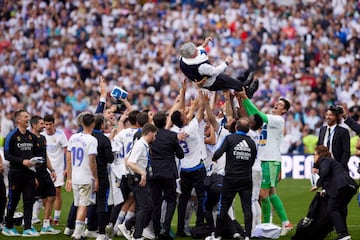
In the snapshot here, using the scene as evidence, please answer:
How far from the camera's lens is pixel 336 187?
1561 centimetres

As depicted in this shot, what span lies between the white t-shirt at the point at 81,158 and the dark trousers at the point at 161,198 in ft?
3.93

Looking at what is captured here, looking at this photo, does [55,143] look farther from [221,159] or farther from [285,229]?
[285,229]

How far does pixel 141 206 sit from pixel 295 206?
727 cm

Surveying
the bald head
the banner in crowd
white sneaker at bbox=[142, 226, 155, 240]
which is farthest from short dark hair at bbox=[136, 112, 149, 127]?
the banner in crowd

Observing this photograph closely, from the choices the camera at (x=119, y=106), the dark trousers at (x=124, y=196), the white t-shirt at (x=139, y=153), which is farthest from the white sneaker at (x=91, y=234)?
the camera at (x=119, y=106)

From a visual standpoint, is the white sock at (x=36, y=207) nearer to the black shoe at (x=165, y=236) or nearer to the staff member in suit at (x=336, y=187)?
the black shoe at (x=165, y=236)

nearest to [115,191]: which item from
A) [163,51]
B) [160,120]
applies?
[160,120]

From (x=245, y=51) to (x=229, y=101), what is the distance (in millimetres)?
16647

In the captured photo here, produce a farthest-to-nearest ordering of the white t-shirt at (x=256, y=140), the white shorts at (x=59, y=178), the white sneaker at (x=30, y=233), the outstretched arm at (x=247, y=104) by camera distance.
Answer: the white shorts at (x=59, y=178) → the white sneaker at (x=30, y=233) → the white t-shirt at (x=256, y=140) → the outstretched arm at (x=247, y=104)

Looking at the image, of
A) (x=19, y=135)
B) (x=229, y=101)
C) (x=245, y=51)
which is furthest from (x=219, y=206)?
(x=245, y=51)

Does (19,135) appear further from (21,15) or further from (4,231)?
(21,15)

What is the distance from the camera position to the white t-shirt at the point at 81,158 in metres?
15.8

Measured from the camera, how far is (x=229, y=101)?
1681 cm

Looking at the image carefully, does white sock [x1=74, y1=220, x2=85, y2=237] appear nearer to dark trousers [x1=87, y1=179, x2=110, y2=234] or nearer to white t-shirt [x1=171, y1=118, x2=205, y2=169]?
dark trousers [x1=87, y1=179, x2=110, y2=234]
